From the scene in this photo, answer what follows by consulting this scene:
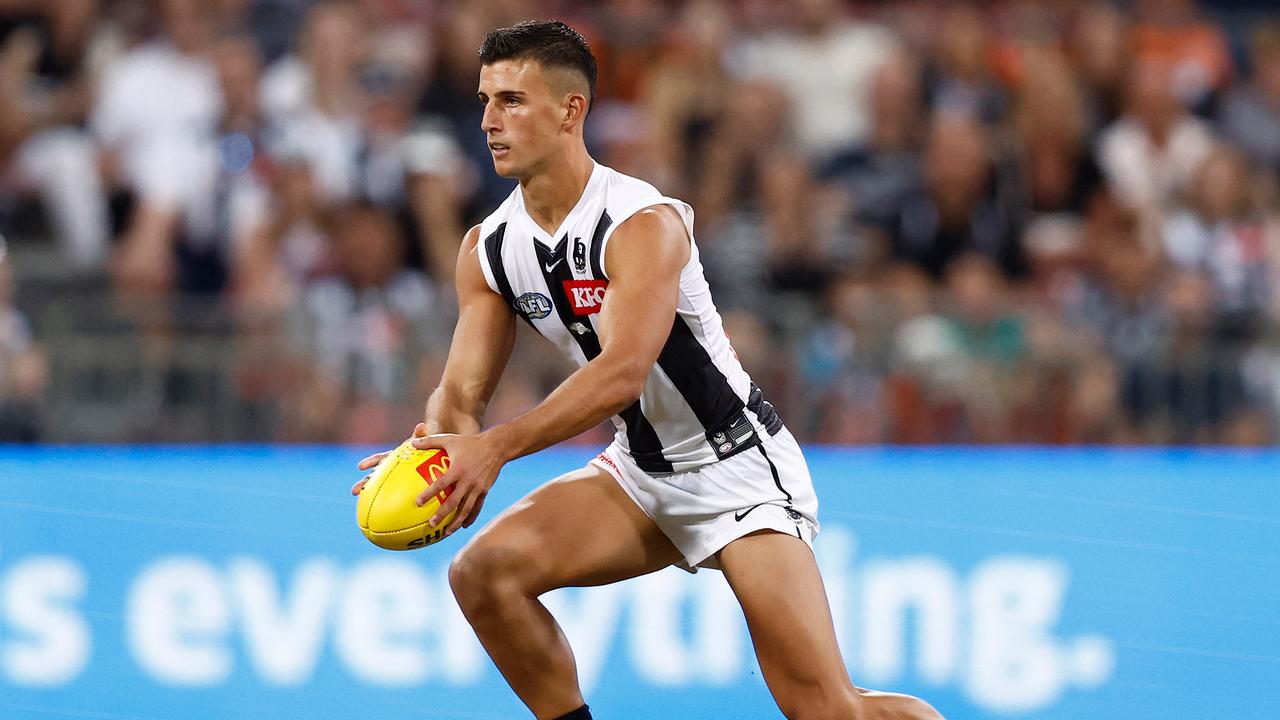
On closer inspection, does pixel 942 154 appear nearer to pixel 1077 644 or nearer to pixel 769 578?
pixel 1077 644

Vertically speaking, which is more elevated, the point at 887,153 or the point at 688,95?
the point at 688,95

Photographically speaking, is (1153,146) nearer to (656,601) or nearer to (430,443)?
(656,601)

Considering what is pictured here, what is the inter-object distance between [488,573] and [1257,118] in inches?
274

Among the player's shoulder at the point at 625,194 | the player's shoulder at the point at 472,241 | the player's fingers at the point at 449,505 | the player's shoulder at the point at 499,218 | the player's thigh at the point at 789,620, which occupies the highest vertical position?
the player's shoulder at the point at 625,194

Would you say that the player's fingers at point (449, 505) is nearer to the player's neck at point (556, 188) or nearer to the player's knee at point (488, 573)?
the player's knee at point (488, 573)

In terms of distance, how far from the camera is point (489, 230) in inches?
185

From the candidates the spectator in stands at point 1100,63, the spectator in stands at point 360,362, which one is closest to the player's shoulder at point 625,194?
the spectator in stands at point 360,362

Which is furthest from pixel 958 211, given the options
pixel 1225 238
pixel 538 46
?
pixel 538 46

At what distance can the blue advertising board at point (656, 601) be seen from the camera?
20.2ft

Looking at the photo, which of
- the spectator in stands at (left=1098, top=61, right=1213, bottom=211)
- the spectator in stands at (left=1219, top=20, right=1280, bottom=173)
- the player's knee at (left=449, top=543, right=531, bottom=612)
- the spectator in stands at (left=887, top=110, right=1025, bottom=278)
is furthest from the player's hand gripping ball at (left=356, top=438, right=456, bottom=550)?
the spectator in stands at (left=1219, top=20, right=1280, bottom=173)

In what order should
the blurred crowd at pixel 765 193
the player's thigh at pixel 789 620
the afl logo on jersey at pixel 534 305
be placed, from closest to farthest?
the player's thigh at pixel 789 620 → the afl logo on jersey at pixel 534 305 → the blurred crowd at pixel 765 193

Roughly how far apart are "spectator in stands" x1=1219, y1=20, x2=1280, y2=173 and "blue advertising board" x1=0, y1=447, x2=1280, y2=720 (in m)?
3.59

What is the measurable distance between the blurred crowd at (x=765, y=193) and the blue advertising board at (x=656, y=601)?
113cm

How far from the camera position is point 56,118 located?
8.74 meters
